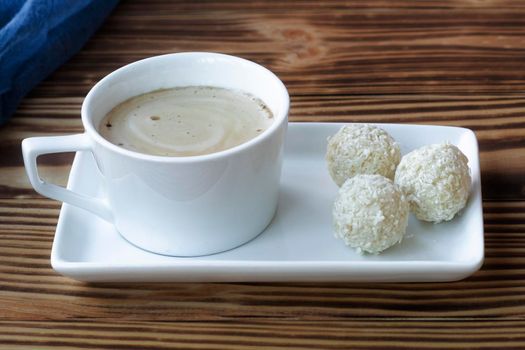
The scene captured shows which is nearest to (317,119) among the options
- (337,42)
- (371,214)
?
(337,42)

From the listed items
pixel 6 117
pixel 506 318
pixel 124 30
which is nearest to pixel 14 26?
pixel 6 117

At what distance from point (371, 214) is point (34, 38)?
68cm

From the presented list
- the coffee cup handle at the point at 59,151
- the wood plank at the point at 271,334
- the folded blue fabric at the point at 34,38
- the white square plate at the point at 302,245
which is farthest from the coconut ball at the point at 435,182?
the folded blue fabric at the point at 34,38

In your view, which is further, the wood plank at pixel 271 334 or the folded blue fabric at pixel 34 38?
the folded blue fabric at pixel 34 38

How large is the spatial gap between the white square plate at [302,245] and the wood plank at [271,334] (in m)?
0.05

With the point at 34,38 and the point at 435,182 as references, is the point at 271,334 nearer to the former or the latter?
the point at 435,182

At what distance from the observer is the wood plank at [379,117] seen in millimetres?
1116

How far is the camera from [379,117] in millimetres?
1218

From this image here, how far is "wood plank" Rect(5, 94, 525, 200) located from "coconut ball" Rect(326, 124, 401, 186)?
18cm

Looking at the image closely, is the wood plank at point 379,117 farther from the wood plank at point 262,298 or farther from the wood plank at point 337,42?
the wood plank at point 262,298

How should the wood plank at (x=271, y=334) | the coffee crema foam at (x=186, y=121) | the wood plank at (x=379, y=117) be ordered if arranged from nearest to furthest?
the wood plank at (x=271, y=334)
the coffee crema foam at (x=186, y=121)
the wood plank at (x=379, y=117)

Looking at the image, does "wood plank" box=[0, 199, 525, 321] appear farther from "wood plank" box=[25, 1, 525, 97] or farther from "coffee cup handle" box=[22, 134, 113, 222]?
"wood plank" box=[25, 1, 525, 97]

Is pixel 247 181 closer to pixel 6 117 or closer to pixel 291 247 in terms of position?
pixel 291 247

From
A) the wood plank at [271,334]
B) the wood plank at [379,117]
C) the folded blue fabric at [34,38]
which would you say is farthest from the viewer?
the folded blue fabric at [34,38]
